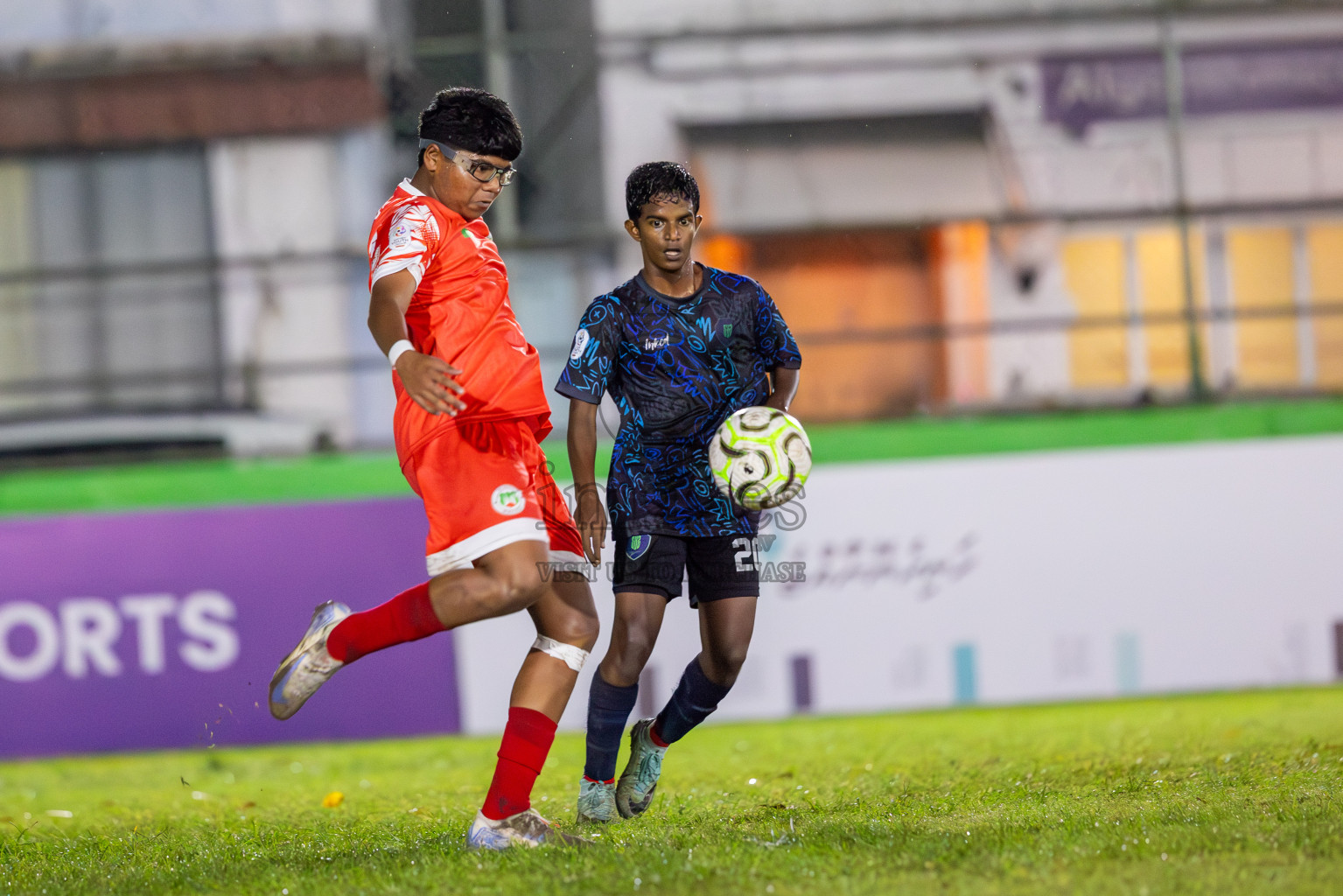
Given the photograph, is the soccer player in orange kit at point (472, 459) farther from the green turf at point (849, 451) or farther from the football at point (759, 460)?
the green turf at point (849, 451)

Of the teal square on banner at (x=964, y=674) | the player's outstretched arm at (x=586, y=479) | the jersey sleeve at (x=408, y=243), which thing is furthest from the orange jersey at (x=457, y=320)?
the teal square on banner at (x=964, y=674)

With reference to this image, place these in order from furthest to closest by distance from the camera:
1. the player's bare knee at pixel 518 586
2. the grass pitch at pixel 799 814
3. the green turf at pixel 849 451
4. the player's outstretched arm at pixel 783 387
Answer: the green turf at pixel 849 451 → the player's outstretched arm at pixel 783 387 → the player's bare knee at pixel 518 586 → the grass pitch at pixel 799 814

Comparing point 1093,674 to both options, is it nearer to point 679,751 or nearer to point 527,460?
point 679,751

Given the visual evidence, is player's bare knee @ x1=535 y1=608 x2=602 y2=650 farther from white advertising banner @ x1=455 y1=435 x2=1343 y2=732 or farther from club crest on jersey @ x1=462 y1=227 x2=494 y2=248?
white advertising banner @ x1=455 y1=435 x2=1343 y2=732

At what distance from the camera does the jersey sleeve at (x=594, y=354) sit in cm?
412

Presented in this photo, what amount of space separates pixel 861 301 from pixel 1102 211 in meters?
1.71

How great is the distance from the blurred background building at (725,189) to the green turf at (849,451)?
0.43 meters

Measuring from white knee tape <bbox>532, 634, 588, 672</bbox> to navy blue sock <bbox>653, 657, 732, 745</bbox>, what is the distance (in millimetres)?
548

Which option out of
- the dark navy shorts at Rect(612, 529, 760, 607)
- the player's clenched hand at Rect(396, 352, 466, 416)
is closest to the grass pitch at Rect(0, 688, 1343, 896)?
the dark navy shorts at Rect(612, 529, 760, 607)

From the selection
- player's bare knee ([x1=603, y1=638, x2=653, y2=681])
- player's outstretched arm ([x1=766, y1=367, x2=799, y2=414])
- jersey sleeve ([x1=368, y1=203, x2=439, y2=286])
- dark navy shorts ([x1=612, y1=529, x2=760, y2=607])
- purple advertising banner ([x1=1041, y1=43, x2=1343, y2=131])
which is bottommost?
player's bare knee ([x1=603, y1=638, x2=653, y2=681])

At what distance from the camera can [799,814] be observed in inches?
167

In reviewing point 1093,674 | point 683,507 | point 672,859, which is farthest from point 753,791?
point 1093,674

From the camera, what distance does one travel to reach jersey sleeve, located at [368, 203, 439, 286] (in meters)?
3.64

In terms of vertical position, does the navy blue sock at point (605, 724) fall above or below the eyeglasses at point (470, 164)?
below
